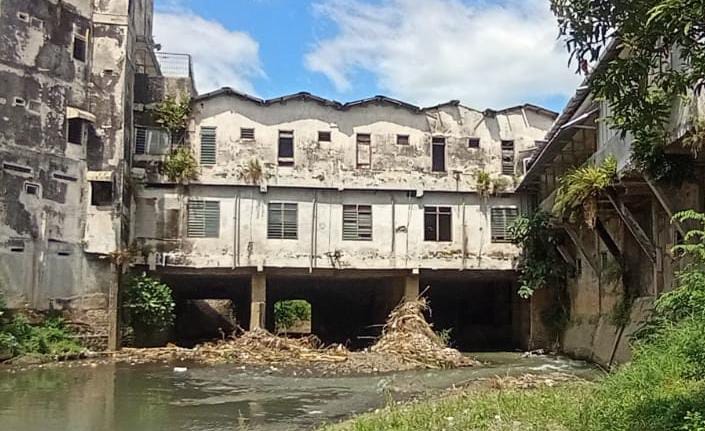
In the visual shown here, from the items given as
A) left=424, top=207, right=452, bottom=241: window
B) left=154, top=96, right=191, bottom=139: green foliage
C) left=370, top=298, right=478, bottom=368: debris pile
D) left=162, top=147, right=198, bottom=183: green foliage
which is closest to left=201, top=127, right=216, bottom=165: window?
left=162, top=147, right=198, bottom=183: green foliage

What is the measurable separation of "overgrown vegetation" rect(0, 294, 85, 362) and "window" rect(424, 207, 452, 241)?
1112cm

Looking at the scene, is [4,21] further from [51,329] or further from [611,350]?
[611,350]

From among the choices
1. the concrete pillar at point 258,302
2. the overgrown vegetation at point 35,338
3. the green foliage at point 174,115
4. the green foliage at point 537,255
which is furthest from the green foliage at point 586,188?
the overgrown vegetation at point 35,338

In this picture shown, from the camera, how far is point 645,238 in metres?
15.7

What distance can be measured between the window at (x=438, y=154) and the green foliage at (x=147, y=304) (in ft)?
31.0

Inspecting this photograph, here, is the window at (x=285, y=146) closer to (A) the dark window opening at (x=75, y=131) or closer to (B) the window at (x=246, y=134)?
(B) the window at (x=246, y=134)

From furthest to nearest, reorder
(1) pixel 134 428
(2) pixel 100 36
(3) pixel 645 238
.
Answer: (2) pixel 100 36 < (3) pixel 645 238 < (1) pixel 134 428

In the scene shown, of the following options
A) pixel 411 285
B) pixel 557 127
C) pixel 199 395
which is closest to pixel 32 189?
pixel 199 395

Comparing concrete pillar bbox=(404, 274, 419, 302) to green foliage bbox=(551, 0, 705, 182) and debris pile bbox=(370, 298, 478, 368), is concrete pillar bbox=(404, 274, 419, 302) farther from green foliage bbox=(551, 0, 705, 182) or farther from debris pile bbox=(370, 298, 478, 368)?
green foliage bbox=(551, 0, 705, 182)

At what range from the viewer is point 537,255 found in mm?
23875

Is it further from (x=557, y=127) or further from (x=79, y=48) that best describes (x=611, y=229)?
(x=79, y=48)

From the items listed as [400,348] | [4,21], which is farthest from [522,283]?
[4,21]

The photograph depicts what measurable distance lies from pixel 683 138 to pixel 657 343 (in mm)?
3185

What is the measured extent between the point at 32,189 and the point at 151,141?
4.50m
